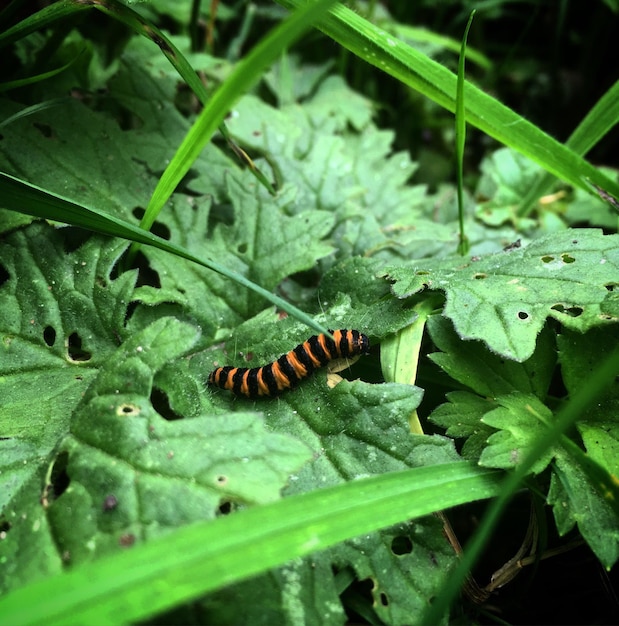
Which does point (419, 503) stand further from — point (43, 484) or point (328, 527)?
point (43, 484)

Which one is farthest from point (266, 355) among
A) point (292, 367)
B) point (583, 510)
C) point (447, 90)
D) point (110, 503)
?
point (447, 90)

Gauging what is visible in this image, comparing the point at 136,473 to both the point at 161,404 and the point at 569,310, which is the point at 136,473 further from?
the point at 569,310

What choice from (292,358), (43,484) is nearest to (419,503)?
(292,358)

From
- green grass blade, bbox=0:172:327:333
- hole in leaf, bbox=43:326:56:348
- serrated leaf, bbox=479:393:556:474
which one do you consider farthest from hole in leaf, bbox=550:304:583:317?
hole in leaf, bbox=43:326:56:348

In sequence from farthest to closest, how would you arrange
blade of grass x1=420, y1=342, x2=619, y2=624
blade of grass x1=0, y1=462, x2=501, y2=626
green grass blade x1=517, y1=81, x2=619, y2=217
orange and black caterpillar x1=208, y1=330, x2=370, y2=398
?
green grass blade x1=517, y1=81, x2=619, y2=217 → orange and black caterpillar x1=208, y1=330, x2=370, y2=398 → blade of grass x1=420, y1=342, x2=619, y2=624 → blade of grass x1=0, y1=462, x2=501, y2=626

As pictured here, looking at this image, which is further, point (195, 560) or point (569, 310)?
point (569, 310)

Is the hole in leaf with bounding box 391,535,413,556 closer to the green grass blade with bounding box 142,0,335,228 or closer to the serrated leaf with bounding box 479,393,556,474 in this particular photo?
the serrated leaf with bounding box 479,393,556,474

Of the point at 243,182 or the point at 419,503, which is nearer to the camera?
the point at 419,503
